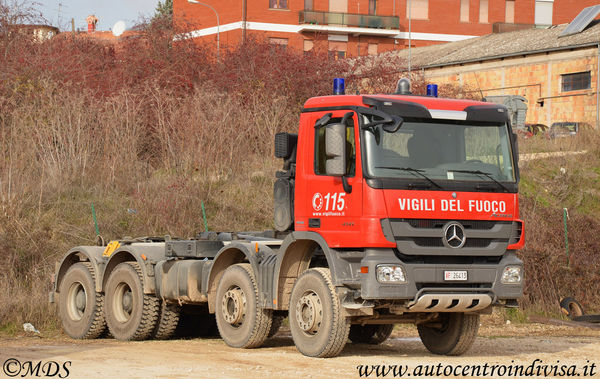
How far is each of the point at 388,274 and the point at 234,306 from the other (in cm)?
283

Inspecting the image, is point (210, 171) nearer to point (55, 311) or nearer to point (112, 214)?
point (112, 214)

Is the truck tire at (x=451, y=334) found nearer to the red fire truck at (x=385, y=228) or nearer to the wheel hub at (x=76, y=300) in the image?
the red fire truck at (x=385, y=228)

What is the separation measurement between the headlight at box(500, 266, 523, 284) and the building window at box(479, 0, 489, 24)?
200 ft

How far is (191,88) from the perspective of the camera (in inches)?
1273

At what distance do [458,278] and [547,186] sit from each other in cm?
1706

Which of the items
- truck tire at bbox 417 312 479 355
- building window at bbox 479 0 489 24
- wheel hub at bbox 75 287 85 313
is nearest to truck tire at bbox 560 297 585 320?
truck tire at bbox 417 312 479 355

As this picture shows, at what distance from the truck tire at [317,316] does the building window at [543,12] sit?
63436 millimetres

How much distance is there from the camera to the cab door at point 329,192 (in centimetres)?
1074

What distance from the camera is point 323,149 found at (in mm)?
11336

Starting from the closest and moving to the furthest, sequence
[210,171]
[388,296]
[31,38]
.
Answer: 1. [388,296]
2. [210,171]
3. [31,38]

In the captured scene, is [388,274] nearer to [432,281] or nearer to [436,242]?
[432,281]

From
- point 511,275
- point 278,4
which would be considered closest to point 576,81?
point 278,4

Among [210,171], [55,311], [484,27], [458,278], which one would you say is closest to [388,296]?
[458,278]

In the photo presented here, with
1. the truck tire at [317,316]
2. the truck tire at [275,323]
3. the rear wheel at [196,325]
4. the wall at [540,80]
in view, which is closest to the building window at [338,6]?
the wall at [540,80]
